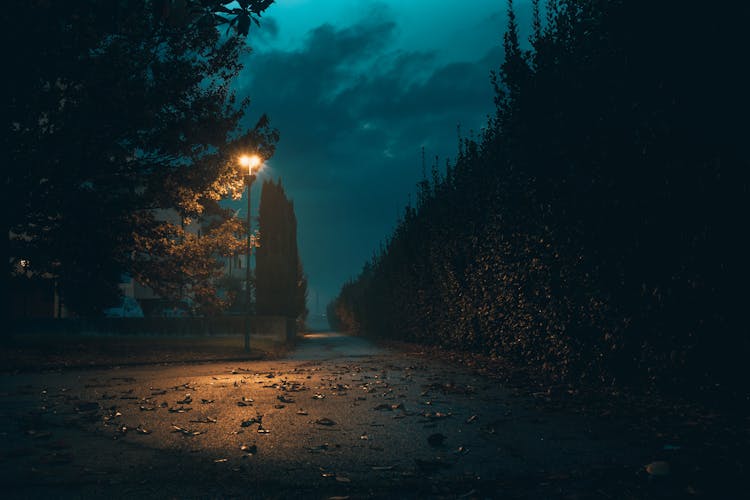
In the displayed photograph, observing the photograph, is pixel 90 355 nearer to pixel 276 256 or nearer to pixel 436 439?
pixel 436 439

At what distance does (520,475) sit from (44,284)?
66.5 ft

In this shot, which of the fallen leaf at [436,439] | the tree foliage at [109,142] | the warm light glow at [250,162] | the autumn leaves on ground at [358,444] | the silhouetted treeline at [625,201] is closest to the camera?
the autumn leaves on ground at [358,444]

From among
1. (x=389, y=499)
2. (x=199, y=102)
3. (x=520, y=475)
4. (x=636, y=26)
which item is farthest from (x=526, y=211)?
(x=199, y=102)

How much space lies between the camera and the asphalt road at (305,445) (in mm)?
4215

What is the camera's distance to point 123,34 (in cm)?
1623

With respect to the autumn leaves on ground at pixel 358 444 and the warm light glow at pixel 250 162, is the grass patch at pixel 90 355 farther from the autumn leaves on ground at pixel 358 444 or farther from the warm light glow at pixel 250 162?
the warm light glow at pixel 250 162

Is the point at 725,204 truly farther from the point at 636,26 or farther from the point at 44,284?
the point at 44,284

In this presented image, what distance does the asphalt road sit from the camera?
4215 millimetres

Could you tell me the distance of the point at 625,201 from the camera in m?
8.45

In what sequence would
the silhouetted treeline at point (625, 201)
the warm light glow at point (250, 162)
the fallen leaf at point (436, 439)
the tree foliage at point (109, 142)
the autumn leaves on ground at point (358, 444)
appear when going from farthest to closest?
the warm light glow at point (250, 162) < the tree foliage at point (109, 142) < the silhouetted treeline at point (625, 201) < the fallen leaf at point (436, 439) < the autumn leaves on ground at point (358, 444)

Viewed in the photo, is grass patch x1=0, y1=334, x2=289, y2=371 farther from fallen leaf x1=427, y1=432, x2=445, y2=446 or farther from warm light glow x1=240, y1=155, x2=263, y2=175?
fallen leaf x1=427, y1=432, x2=445, y2=446

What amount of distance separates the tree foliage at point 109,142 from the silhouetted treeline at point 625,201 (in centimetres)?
876

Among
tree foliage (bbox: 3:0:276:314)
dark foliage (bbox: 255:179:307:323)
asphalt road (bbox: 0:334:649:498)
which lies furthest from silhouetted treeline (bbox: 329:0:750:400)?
dark foliage (bbox: 255:179:307:323)

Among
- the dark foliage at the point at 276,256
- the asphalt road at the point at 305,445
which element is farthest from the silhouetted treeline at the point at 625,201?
the dark foliage at the point at 276,256
